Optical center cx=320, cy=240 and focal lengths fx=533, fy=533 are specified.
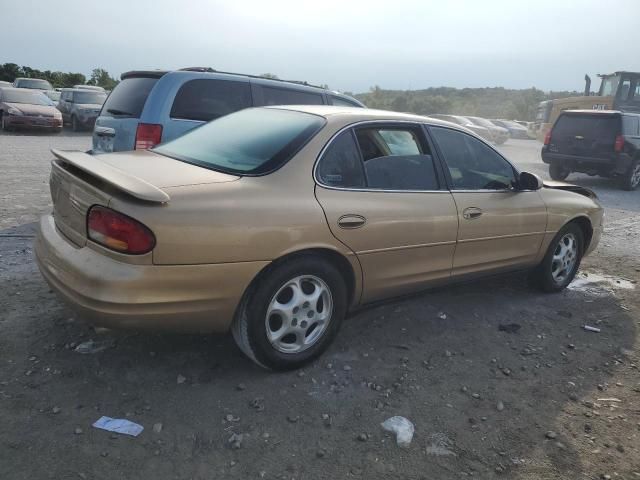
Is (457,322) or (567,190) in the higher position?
(567,190)

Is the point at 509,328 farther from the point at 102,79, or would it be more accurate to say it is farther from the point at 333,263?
the point at 102,79

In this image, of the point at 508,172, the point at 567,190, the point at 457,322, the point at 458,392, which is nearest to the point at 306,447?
the point at 458,392

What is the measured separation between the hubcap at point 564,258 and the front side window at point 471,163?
3.14 ft

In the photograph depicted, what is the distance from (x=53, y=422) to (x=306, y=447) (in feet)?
4.04

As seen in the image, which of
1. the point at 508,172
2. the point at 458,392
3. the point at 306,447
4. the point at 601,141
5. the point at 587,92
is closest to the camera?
the point at 306,447

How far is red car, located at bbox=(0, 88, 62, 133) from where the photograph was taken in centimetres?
1723

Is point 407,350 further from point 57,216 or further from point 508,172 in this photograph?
point 57,216

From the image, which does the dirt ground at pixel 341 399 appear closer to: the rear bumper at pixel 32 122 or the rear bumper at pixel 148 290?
the rear bumper at pixel 148 290

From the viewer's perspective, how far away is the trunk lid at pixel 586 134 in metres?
12.0

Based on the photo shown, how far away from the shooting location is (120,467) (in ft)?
7.66

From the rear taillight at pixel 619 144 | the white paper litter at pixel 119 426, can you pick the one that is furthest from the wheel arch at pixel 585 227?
the rear taillight at pixel 619 144

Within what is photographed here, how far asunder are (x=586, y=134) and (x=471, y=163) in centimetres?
971

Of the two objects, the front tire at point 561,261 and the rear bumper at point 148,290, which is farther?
the front tire at point 561,261

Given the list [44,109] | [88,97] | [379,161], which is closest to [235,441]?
[379,161]
